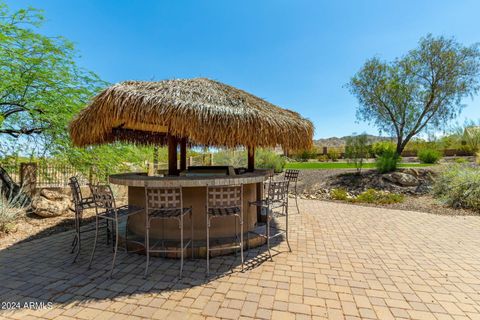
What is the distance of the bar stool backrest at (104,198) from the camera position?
3213 millimetres

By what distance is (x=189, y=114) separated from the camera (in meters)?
3.74

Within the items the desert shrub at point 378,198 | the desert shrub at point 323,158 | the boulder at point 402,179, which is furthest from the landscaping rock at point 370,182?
the desert shrub at point 323,158

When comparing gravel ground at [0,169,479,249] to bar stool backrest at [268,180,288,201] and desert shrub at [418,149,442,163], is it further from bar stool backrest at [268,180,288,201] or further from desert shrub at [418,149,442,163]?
desert shrub at [418,149,442,163]

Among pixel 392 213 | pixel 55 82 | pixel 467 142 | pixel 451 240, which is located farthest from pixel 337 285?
pixel 467 142

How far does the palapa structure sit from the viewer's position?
3.68 m

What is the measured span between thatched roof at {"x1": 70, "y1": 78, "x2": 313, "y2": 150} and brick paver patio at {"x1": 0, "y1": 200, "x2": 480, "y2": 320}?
6.76 ft

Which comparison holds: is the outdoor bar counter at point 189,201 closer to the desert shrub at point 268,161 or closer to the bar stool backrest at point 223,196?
the bar stool backrest at point 223,196

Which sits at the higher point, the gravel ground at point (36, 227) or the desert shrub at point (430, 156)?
the desert shrub at point (430, 156)

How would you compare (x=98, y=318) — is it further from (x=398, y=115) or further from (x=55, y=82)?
(x=398, y=115)

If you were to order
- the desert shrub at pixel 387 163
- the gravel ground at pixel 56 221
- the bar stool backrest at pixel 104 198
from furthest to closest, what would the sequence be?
the desert shrub at pixel 387 163, the gravel ground at pixel 56 221, the bar stool backrest at pixel 104 198

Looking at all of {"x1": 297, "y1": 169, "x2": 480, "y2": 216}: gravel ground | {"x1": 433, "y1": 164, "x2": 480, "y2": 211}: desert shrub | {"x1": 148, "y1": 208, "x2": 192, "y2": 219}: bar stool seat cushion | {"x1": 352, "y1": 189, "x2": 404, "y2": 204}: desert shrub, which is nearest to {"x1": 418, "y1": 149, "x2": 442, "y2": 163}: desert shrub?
{"x1": 297, "y1": 169, "x2": 480, "y2": 216}: gravel ground

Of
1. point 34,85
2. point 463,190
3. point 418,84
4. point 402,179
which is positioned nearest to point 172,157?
point 34,85

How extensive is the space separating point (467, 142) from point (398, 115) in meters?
11.9

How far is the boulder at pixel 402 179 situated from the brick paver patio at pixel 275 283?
7.56m
